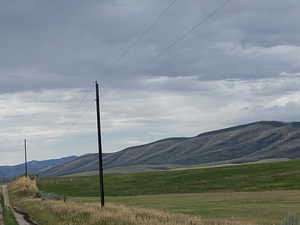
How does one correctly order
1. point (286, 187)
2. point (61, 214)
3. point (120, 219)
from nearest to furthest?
point (120, 219) < point (61, 214) < point (286, 187)

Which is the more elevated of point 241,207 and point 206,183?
point 206,183

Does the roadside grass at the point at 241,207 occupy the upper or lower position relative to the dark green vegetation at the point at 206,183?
lower

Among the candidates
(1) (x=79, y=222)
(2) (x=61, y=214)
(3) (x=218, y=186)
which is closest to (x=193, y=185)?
(3) (x=218, y=186)

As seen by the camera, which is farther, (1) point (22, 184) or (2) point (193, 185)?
(1) point (22, 184)

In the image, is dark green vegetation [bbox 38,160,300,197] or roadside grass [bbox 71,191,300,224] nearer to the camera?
roadside grass [bbox 71,191,300,224]

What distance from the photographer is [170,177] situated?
12912cm

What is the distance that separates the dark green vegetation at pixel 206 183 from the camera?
314 feet

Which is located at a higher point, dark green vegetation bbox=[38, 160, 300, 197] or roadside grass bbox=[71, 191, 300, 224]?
dark green vegetation bbox=[38, 160, 300, 197]

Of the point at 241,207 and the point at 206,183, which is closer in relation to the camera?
the point at 241,207

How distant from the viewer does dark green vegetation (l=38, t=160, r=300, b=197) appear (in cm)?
9562

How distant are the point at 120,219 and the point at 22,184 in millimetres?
90703

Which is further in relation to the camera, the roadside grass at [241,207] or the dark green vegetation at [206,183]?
the dark green vegetation at [206,183]

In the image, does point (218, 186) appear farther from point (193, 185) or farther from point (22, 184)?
point (22, 184)

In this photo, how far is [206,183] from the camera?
107 metres
